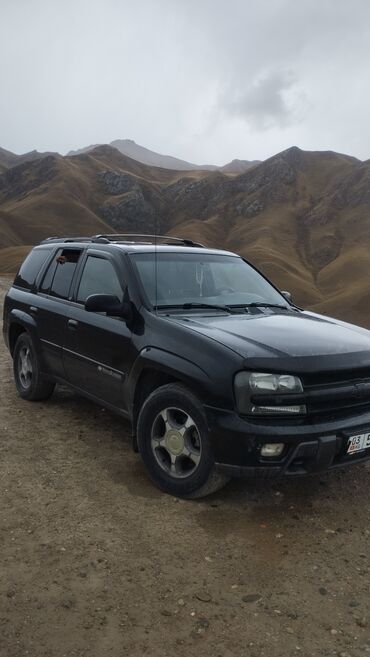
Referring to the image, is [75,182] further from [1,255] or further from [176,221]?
[1,255]

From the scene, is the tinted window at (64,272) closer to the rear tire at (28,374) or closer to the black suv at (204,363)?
the black suv at (204,363)

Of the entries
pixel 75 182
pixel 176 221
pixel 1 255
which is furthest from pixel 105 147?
pixel 1 255

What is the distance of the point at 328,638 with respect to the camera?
2590mm

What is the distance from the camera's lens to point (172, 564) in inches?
122

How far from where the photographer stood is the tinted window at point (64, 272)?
534cm

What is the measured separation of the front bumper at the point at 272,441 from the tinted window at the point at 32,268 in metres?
3.29

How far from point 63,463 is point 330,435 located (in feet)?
7.02

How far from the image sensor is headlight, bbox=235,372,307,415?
340cm

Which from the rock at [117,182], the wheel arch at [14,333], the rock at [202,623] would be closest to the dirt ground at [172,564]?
the rock at [202,623]

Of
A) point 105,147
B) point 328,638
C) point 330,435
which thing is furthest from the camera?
point 105,147

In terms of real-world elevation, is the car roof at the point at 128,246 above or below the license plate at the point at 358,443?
above

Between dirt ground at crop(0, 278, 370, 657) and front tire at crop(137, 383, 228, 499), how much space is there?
15cm

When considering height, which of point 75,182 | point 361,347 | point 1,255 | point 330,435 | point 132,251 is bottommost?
point 1,255

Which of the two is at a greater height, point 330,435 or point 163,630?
point 330,435
